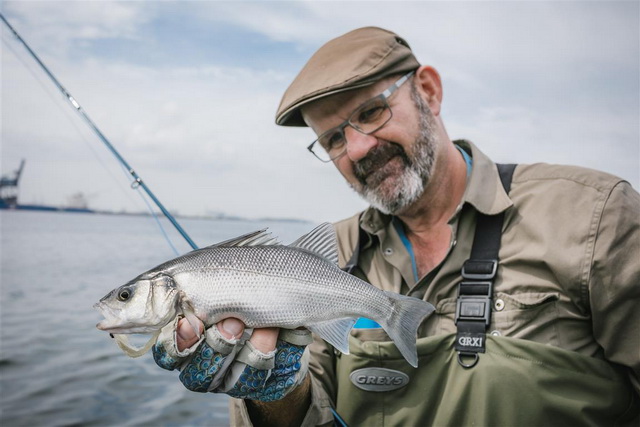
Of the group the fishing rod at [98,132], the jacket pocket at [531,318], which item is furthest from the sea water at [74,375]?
the jacket pocket at [531,318]

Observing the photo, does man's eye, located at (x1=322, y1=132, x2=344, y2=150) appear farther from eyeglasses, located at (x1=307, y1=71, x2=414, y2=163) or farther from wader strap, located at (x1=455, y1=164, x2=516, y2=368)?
wader strap, located at (x1=455, y1=164, x2=516, y2=368)

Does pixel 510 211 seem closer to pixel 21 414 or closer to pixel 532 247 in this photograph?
pixel 532 247

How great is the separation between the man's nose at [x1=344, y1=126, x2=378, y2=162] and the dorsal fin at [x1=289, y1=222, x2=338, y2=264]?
31.0 inches

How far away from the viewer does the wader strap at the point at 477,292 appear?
112 inches

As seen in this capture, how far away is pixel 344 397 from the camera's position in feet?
10.6

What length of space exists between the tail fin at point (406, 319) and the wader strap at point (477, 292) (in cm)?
33

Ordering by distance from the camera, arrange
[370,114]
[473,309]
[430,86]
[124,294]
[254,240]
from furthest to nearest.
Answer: [430,86] → [370,114] → [473,309] → [254,240] → [124,294]

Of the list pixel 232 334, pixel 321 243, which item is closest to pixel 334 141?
pixel 321 243

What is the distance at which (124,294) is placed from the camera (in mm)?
2504

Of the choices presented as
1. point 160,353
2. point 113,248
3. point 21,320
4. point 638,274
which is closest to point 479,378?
point 638,274

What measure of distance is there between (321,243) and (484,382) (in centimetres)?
107

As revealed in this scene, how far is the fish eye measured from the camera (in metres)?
2.50

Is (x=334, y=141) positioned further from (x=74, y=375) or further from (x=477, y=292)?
(x=74, y=375)

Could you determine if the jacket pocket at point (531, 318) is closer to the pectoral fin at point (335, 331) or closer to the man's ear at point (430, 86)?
the pectoral fin at point (335, 331)
